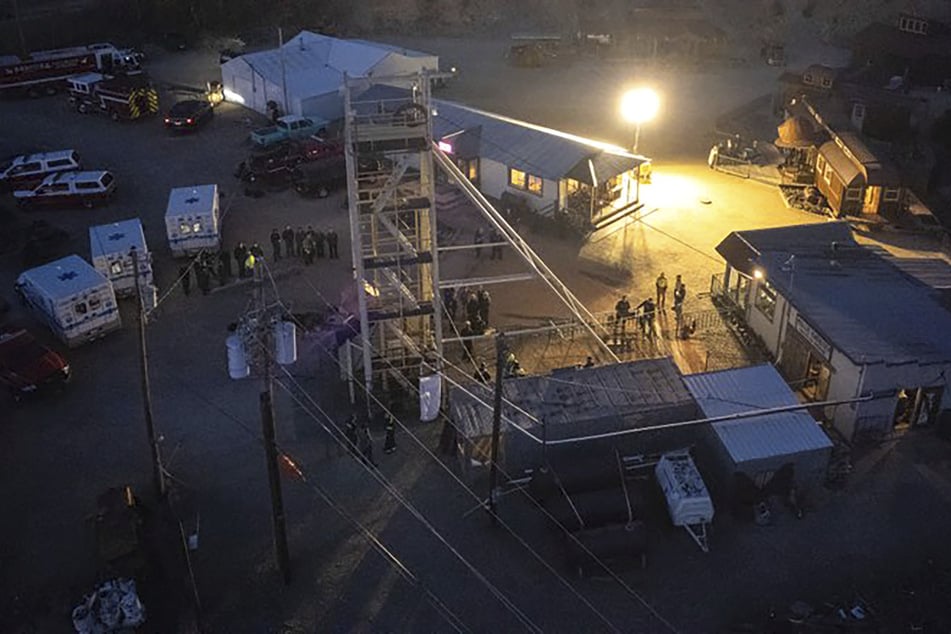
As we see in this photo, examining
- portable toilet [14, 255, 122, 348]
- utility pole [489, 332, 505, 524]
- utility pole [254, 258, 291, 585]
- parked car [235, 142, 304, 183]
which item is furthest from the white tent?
utility pole [489, 332, 505, 524]

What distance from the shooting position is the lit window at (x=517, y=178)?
4403 centimetres

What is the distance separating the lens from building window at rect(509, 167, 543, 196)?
4341 centimetres

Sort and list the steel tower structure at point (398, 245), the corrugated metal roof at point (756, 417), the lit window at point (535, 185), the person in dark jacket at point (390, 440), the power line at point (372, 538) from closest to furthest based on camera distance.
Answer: the power line at point (372, 538) → the corrugated metal roof at point (756, 417) → the steel tower structure at point (398, 245) → the person in dark jacket at point (390, 440) → the lit window at point (535, 185)

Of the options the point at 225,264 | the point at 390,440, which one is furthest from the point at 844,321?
the point at 225,264

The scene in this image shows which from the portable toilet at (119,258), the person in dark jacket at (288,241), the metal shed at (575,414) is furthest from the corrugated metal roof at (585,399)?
the portable toilet at (119,258)

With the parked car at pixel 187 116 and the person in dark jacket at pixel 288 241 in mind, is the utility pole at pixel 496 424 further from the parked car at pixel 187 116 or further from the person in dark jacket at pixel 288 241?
the parked car at pixel 187 116

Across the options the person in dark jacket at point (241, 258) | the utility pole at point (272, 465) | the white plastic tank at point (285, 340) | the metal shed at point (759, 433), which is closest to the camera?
the utility pole at point (272, 465)

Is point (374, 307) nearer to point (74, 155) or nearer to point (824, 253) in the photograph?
point (824, 253)

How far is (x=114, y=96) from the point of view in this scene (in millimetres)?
55375

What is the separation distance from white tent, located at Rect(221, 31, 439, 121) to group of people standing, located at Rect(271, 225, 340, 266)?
16445 mm

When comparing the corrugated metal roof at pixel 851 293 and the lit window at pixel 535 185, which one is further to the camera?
the lit window at pixel 535 185

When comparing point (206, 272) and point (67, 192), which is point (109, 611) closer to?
point (206, 272)

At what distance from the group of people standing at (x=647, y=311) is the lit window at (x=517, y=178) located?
1055cm

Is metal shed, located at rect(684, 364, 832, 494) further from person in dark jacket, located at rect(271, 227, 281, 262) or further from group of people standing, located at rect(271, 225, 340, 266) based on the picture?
person in dark jacket, located at rect(271, 227, 281, 262)
